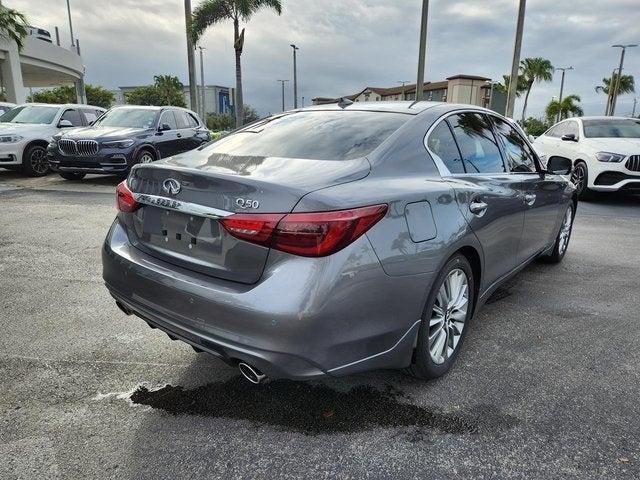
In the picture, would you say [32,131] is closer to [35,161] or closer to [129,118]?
[35,161]

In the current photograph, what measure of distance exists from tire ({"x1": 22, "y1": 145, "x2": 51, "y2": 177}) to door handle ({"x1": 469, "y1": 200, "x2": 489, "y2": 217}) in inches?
442

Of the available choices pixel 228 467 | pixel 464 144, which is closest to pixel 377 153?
pixel 464 144

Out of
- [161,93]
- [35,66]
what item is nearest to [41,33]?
[35,66]

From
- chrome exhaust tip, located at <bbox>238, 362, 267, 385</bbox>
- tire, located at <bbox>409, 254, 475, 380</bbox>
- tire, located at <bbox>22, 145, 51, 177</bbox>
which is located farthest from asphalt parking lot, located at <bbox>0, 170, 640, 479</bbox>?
tire, located at <bbox>22, 145, 51, 177</bbox>

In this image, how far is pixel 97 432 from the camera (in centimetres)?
242

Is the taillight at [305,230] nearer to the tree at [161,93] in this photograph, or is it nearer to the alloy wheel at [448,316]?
the alloy wheel at [448,316]

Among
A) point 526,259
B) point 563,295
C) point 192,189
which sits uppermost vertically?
point 192,189

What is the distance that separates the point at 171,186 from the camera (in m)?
2.47

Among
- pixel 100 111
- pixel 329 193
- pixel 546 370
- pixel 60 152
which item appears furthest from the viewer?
pixel 100 111

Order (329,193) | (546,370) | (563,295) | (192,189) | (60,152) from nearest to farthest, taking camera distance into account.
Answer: (329,193), (192,189), (546,370), (563,295), (60,152)

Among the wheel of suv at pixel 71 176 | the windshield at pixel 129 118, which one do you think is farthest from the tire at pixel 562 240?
the wheel of suv at pixel 71 176

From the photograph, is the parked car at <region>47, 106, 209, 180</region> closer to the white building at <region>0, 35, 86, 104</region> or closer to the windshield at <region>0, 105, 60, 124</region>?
the windshield at <region>0, 105, 60, 124</region>

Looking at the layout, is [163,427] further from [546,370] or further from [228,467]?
[546,370]

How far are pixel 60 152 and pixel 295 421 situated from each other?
389 inches
